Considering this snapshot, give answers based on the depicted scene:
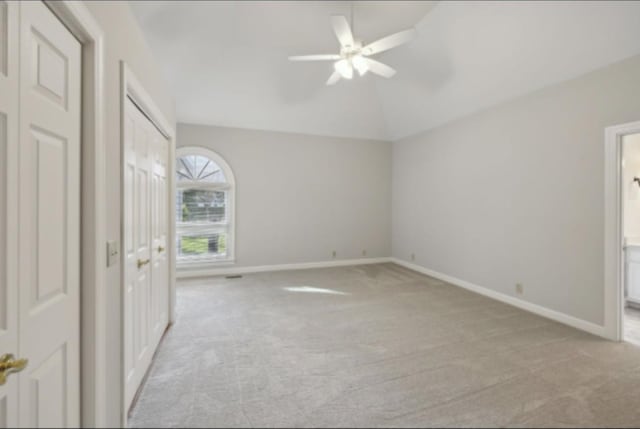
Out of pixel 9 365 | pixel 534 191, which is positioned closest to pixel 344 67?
pixel 534 191

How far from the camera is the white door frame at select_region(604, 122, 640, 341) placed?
2680 millimetres

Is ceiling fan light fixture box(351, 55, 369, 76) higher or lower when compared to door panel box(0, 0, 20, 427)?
higher

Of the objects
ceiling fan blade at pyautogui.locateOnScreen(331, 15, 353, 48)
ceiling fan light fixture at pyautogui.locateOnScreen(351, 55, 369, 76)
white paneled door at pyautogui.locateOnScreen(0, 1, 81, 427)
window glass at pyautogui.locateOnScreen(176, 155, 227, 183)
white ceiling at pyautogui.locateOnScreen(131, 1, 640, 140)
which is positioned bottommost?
white paneled door at pyautogui.locateOnScreen(0, 1, 81, 427)

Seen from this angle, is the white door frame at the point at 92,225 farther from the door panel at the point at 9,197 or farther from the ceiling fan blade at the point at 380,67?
the ceiling fan blade at the point at 380,67

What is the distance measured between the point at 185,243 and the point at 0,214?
4.48m

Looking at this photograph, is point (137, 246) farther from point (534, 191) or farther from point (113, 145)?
point (534, 191)

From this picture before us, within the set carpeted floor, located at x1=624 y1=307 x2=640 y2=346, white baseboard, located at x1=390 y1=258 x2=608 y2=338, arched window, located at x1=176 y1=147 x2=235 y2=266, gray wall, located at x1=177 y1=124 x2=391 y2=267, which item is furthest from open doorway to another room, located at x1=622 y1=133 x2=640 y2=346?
arched window, located at x1=176 y1=147 x2=235 y2=266

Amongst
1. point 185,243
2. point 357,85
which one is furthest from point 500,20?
point 185,243

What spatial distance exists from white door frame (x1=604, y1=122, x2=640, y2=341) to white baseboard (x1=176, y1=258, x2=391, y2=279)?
3.65m

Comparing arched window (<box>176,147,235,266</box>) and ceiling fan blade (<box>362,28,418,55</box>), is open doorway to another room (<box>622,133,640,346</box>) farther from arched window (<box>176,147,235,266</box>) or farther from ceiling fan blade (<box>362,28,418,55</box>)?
arched window (<box>176,147,235,266</box>)

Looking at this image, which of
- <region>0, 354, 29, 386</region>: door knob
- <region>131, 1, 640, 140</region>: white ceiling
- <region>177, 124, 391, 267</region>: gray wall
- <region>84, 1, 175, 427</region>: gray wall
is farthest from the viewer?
<region>177, 124, 391, 267</region>: gray wall

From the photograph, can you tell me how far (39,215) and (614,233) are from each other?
4116 mm

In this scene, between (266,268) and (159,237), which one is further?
(266,268)

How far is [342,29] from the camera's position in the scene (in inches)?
101
